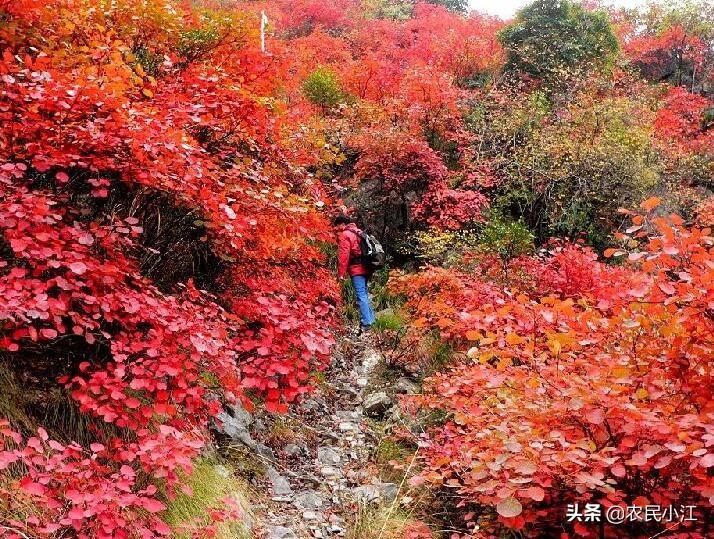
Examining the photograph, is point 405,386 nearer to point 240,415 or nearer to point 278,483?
point 240,415

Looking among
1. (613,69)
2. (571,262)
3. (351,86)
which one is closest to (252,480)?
(571,262)

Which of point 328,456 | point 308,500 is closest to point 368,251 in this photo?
point 328,456

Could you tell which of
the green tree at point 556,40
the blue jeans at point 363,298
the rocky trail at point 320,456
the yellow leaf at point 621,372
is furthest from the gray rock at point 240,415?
the green tree at point 556,40

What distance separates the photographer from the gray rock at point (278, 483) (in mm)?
4926

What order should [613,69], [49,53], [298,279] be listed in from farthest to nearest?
[613,69] < [298,279] < [49,53]

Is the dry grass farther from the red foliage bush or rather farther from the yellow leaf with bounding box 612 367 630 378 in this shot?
the yellow leaf with bounding box 612 367 630 378

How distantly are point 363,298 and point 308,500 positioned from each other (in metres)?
4.14

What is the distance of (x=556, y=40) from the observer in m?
17.0

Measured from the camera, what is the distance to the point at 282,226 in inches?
201

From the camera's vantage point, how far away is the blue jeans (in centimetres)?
848

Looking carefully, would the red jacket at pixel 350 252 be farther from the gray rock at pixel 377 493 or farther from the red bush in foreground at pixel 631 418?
the red bush in foreground at pixel 631 418

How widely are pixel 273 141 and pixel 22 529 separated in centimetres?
456

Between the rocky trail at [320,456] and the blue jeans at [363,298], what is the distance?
100 cm

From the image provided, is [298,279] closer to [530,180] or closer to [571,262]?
[571,262]
